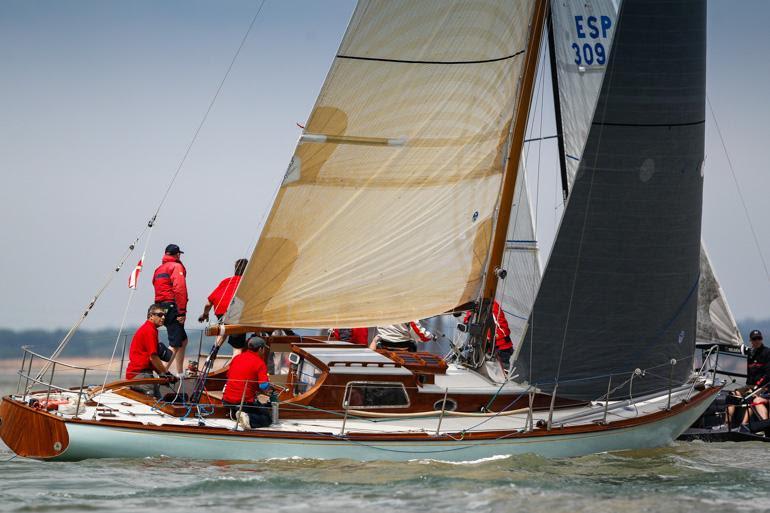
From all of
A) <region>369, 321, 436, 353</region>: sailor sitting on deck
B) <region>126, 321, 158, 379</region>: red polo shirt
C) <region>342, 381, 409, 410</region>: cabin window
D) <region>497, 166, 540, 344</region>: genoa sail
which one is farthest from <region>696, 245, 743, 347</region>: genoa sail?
<region>126, 321, 158, 379</region>: red polo shirt

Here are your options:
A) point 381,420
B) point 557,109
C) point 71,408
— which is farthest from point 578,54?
point 71,408

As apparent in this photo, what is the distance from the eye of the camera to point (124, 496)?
9.56 metres

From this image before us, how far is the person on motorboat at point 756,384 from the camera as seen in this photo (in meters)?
14.4

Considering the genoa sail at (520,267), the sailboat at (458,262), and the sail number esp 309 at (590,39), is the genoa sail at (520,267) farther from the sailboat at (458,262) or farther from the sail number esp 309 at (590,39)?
the sailboat at (458,262)

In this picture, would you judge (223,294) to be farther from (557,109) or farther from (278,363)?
(557,109)

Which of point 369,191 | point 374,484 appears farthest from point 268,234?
point 374,484

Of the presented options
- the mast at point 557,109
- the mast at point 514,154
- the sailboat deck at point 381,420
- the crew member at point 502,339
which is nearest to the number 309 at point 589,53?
the mast at point 557,109

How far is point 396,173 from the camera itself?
1302 cm

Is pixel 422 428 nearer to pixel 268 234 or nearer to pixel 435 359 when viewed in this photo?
pixel 435 359

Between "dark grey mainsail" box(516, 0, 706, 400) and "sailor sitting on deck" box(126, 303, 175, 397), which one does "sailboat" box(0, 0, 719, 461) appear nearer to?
"dark grey mainsail" box(516, 0, 706, 400)

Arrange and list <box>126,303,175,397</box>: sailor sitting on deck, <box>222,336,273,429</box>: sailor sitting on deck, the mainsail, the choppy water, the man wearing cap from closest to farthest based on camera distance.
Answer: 1. the choppy water
2. <box>222,336,273,429</box>: sailor sitting on deck
3. <box>126,303,175,397</box>: sailor sitting on deck
4. the man wearing cap
5. the mainsail

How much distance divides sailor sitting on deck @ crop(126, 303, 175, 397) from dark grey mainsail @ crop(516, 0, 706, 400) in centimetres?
412

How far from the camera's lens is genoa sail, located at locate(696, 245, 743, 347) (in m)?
15.0

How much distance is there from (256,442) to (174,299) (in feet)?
10.3
